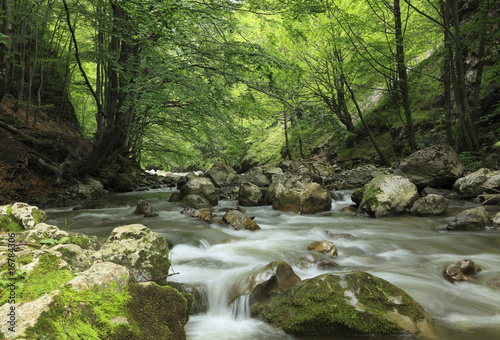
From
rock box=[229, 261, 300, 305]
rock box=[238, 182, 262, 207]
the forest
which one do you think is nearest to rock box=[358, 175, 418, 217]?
the forest

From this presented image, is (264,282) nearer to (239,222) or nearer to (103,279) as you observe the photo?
(103,279)

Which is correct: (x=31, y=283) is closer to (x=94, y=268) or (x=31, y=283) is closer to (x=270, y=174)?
(x=94, y=268)

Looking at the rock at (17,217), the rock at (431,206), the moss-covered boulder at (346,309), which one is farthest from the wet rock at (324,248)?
the rock at (17,217)

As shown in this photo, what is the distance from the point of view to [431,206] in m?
6.82

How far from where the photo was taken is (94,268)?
6.72ft

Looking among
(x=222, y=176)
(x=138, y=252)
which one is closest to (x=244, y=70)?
(x=138, y=252)

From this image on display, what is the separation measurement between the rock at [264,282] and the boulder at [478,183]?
22.1 feet

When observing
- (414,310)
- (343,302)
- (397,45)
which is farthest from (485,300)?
(397,45)

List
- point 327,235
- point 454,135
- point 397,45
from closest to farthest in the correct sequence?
1. point 327,235
2. point 397,45
3. point 454,135

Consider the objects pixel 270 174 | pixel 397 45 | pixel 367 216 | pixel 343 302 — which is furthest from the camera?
Result: pixel 270 174

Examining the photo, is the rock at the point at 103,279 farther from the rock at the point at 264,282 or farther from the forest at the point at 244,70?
the forest at the point at 244,70

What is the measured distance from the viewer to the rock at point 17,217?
10.3 ft

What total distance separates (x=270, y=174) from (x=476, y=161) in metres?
8.73

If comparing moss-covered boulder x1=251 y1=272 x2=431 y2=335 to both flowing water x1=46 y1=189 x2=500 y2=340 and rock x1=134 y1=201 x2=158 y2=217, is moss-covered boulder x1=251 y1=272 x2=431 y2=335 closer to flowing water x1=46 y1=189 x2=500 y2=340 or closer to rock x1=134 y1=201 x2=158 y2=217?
flowing water x1=46 y1=189 x2=500 y2=340
